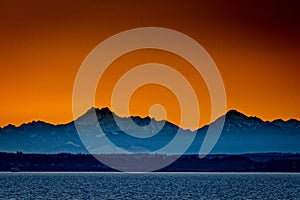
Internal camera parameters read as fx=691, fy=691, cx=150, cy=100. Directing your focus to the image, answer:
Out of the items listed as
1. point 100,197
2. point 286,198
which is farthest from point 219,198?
point 100,197

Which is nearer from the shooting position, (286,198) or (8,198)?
(8,198)

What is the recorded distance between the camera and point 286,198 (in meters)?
169

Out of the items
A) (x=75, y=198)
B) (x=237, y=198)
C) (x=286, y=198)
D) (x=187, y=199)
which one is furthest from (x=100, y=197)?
(x=286, y=198)

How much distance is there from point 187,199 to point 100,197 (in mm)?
21690

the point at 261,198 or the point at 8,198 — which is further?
the point at 261,198

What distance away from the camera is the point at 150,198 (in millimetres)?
165375

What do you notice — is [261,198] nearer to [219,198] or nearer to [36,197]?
[219,198]

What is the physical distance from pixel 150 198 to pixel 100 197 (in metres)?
12.5

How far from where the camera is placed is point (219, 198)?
16812cm

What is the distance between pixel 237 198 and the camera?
168 m

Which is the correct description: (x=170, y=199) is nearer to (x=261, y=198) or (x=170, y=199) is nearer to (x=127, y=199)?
(x=127, y=199)

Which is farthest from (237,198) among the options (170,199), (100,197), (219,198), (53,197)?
(53,197)

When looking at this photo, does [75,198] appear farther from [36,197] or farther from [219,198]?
[219,198]

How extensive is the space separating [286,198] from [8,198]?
6663 cm
